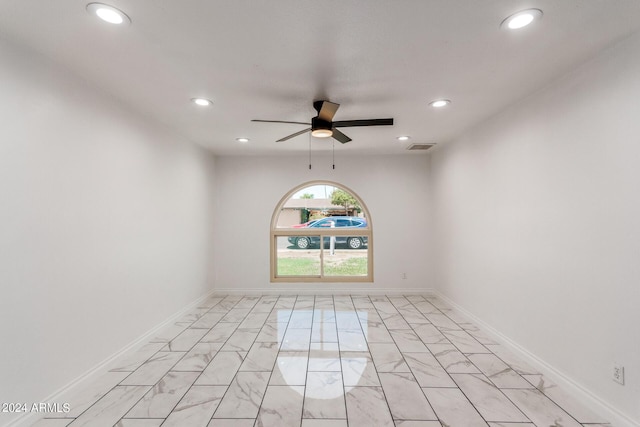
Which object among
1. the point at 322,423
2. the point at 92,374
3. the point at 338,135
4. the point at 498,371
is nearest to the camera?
the point at 322,423

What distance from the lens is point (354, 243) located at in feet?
18.3

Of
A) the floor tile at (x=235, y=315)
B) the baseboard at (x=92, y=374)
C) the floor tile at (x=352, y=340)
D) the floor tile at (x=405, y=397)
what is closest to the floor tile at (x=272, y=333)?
the floor tile at (x=235, y=315)

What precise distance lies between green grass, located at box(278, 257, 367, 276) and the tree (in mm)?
948

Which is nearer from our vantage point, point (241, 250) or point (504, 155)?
point (504, 155)

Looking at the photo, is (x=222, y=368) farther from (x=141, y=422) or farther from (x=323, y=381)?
(x=323, y=381)

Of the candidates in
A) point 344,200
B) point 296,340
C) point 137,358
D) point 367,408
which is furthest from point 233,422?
point 344,200

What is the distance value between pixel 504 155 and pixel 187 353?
3.86 metres

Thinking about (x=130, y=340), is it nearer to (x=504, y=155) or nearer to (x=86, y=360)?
(x=86, y=360)

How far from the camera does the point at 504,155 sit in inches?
123

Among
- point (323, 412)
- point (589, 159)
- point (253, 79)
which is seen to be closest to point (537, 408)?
point (323, 412)

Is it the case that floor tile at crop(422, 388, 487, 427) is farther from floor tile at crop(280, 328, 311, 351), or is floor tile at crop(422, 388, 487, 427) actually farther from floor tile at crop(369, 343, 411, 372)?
floor tile at crop(280, 328, 311, 351)

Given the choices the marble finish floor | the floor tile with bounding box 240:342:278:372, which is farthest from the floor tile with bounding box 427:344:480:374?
the floor tile with bounding box 240:342:278:372

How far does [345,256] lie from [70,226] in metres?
4.12

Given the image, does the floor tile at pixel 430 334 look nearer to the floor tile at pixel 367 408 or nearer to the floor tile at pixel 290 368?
the floor tile at pixel 367 408
